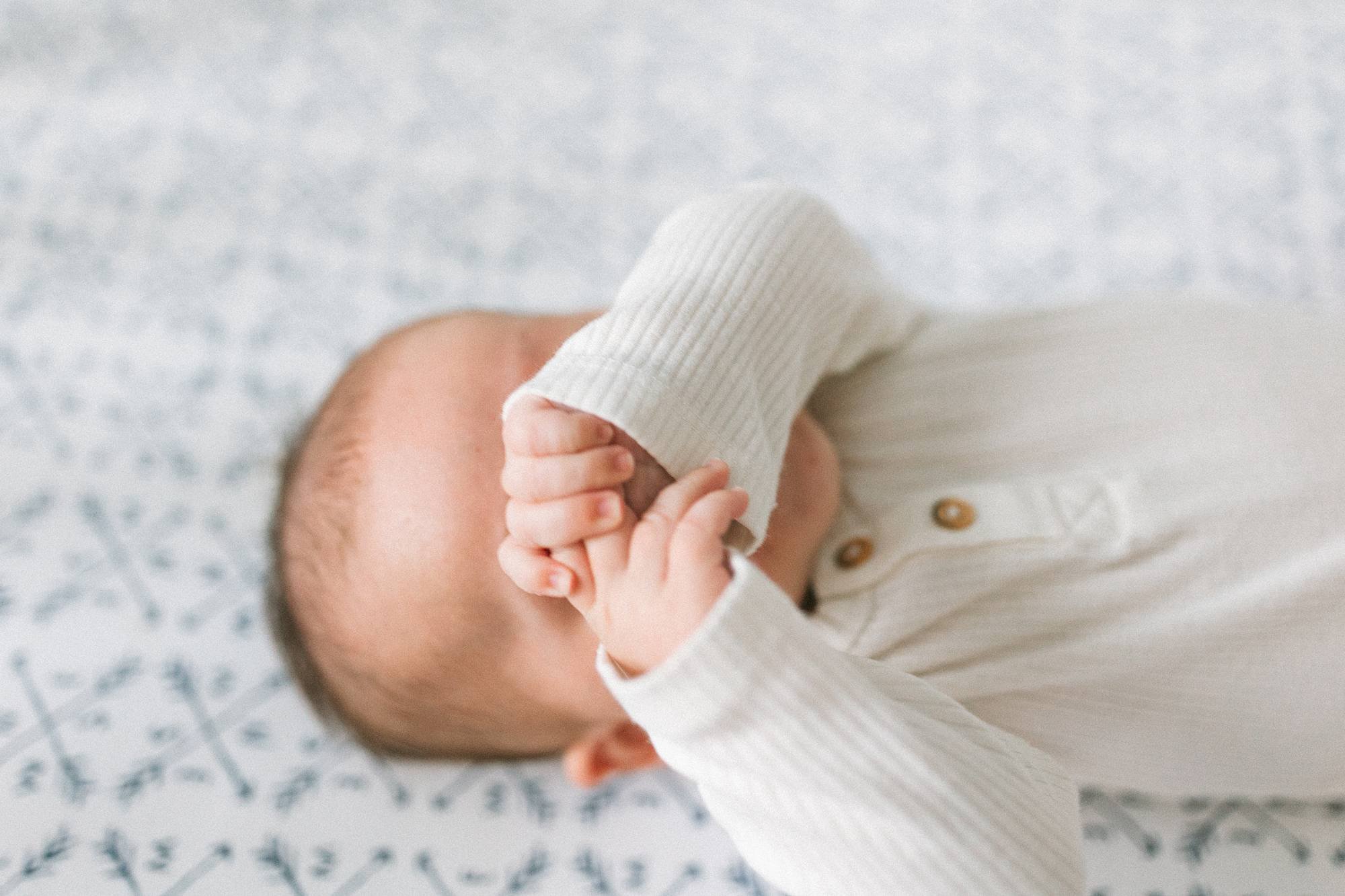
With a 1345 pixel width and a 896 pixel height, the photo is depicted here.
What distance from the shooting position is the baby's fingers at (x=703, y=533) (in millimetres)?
548

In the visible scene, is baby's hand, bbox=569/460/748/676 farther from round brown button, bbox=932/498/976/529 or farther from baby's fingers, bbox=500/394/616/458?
round brown button, bbox=932/498/976/529

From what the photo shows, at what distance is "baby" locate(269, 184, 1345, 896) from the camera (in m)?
0.56

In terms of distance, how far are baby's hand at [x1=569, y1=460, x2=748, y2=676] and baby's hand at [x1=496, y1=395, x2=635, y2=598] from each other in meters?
0.01

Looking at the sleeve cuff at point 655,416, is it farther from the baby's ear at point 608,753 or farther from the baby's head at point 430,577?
the baby's ear at point 608,753

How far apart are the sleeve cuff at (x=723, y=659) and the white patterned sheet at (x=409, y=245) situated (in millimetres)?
310

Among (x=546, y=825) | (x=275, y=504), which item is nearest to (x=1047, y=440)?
(x=546, y=825)

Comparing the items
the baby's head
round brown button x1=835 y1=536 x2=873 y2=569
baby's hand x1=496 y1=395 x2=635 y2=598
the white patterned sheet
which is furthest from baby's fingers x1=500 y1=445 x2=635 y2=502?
the white patterned sheet

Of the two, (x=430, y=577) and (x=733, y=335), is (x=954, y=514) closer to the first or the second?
(x=733, y=335)

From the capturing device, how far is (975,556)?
29.1 inches

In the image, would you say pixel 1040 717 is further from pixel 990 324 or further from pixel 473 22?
pixel 473 22

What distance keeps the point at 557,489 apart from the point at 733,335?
17 cm

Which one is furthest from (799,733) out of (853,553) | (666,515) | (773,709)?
(853,553)

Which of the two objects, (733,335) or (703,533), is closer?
(703,533)

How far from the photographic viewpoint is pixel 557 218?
119 centimetres
